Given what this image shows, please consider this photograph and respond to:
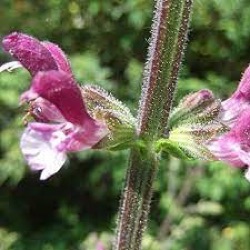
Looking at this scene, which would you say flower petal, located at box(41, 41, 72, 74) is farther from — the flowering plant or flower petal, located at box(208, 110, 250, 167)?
flower petal, located at box(208, 110, 250, 167)

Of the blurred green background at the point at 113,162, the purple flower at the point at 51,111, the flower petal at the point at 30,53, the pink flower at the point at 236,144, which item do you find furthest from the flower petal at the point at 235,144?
the blurred green background at the point at 113,162

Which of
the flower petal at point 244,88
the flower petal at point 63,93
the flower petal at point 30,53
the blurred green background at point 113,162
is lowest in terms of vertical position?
the blurred green background at point 113,162

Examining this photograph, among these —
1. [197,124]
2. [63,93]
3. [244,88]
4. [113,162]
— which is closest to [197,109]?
[197,124]

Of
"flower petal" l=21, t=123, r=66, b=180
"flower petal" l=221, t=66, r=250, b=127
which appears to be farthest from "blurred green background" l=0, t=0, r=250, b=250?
"flower petal" l=21, t=123, r=66, b=180

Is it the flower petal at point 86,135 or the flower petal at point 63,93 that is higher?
the flower petal at point 63,93

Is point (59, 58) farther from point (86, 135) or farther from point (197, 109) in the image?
point (197, 109)

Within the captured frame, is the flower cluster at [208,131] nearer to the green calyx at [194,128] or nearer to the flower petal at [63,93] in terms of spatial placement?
the green calyx at [194,128]

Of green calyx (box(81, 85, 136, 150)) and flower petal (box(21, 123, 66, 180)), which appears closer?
flower petal (box(21, 123, 66, 180))

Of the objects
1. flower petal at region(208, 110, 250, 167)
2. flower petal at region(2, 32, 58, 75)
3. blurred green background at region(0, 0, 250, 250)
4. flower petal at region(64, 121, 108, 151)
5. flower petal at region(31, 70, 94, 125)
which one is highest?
flower petal at region(2, 32, 58, 75)

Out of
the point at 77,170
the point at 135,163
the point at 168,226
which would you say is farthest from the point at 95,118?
the point at 77,170
